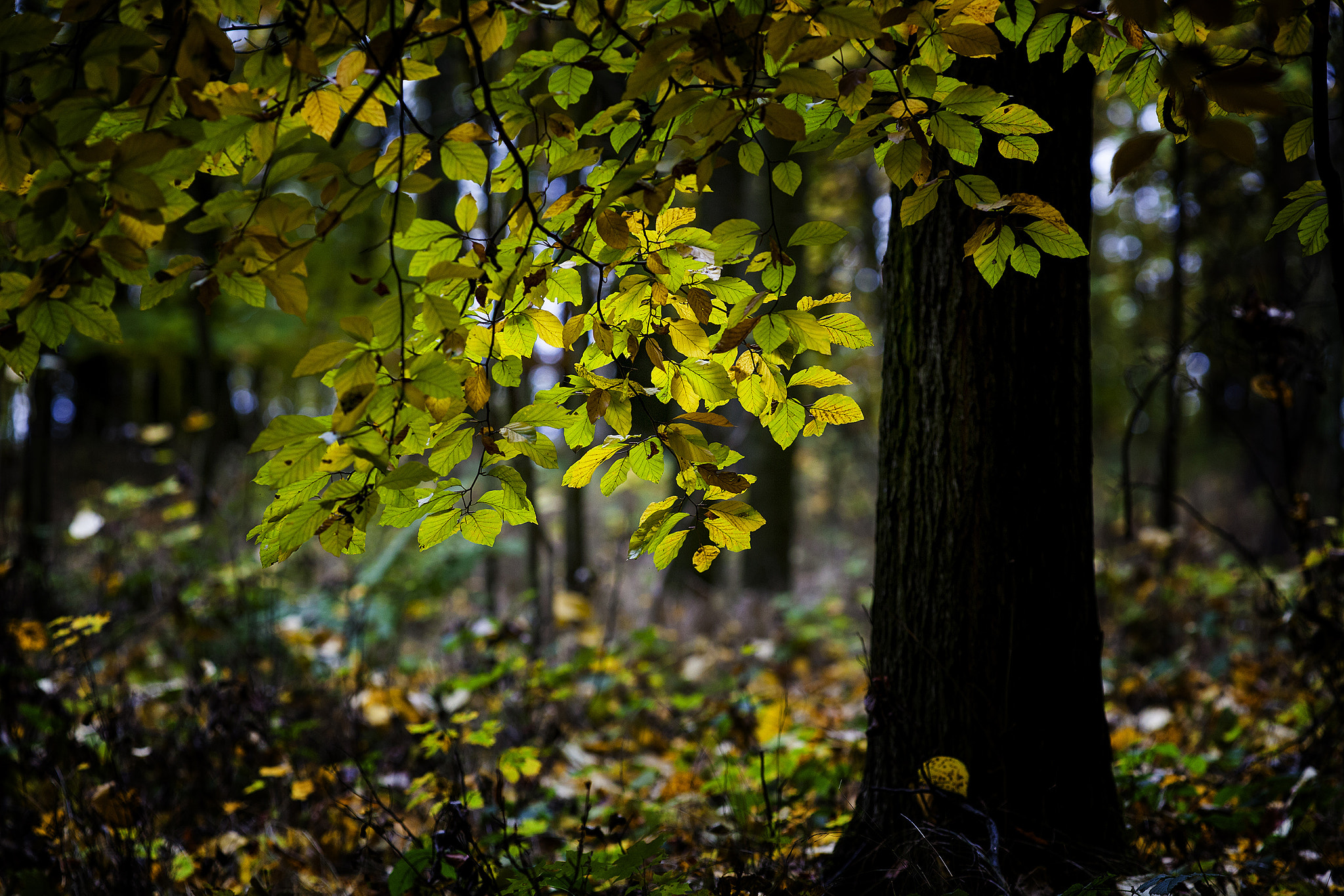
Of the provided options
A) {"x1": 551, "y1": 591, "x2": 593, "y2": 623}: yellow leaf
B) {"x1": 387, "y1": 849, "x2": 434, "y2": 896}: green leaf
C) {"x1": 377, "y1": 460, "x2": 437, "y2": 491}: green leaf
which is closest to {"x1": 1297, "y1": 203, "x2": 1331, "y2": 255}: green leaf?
{"x1": 377, "y1": 460, "x2": 437, "y2": 491}: green leaf

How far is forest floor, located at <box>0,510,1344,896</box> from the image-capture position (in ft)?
6.50

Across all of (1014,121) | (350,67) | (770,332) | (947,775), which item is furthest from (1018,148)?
(947,775)

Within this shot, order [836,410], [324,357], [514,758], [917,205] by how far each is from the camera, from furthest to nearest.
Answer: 1. [514,758]
2. [836,410]
3. [917,205]
4. [324,357]

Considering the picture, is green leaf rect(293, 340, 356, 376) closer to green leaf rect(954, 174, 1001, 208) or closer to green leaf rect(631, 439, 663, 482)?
green leaf rect(631, 439, 663, 482)

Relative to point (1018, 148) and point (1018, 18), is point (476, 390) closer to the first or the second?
point (1018, 148)

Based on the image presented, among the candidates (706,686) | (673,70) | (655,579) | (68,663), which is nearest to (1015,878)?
(673,70)

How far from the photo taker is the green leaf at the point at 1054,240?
133 centimetres

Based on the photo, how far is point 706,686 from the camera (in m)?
4.56

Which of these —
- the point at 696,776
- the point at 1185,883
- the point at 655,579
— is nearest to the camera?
the point at 1185,883

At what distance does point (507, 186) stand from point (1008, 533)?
1.48m

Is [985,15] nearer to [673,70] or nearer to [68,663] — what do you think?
[673,70]

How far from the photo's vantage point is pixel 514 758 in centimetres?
223

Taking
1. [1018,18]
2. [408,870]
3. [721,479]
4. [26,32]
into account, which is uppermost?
[1018,18]

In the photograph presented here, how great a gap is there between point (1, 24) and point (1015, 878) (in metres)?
2.49
